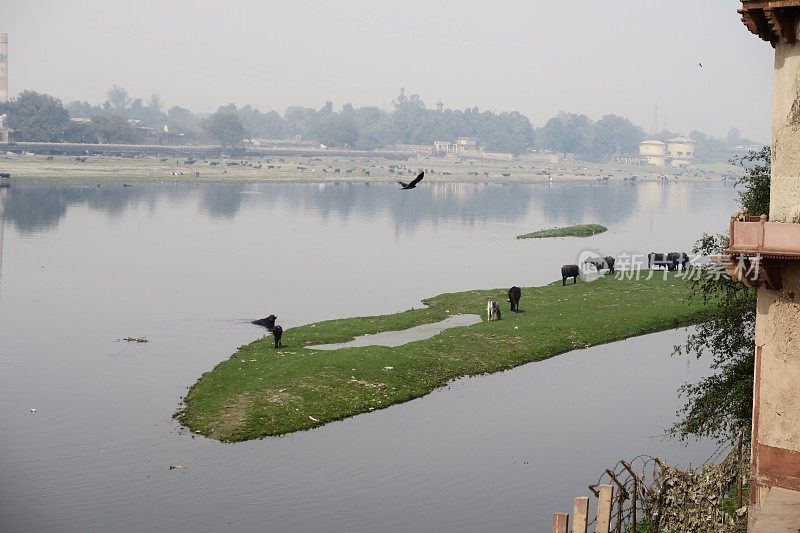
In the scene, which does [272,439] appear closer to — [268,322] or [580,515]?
[580,515]

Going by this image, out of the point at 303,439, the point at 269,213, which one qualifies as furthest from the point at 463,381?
the point at 269,213

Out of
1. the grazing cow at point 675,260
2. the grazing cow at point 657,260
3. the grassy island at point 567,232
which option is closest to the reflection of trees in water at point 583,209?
the grassy island at point 567,232

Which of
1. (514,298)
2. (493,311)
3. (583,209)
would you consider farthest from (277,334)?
(583,209)

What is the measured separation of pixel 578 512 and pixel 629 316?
119 feet

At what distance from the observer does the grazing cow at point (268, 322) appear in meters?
54.7

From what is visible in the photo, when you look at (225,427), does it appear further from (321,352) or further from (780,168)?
(780,168)

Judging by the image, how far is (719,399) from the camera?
3031 cm

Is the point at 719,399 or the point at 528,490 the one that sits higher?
the point at 719,399

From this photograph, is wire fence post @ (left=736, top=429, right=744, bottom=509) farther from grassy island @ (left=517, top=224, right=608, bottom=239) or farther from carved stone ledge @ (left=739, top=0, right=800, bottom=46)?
grassy island @ (left=517, top=224, right=608, bottom=239)

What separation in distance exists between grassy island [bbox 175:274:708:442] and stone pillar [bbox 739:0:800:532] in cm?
1728

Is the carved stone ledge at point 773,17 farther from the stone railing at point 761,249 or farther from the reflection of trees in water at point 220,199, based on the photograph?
the reflection of trees in water at point 220,199

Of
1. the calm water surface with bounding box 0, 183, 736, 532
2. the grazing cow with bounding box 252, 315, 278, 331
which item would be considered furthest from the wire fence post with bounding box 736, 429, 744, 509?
the grazing cow with bounding box 252, 315, 278, 331

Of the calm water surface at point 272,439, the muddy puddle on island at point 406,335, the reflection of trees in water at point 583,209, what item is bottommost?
the calm water surface at point 272,439

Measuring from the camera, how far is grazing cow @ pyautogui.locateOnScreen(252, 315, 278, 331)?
179 ft
